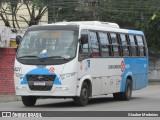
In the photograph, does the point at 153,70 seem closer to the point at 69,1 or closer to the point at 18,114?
the point at 69,1

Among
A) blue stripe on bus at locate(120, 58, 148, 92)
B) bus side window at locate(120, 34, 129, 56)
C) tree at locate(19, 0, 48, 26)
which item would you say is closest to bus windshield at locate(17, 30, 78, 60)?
bus side window at locate(120, 34, 129, 56)

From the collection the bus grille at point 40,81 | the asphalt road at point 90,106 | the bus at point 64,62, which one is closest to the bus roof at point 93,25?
the bus at point 64,62

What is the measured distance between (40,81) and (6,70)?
923 cm

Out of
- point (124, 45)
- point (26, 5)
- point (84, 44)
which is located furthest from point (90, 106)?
point (26, 5)

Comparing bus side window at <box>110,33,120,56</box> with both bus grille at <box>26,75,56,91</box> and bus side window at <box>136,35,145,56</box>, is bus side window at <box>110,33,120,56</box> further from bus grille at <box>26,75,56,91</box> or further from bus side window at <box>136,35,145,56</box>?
bus grille at <box>26,75,56,91</box>

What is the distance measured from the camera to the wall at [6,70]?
27.7 meters

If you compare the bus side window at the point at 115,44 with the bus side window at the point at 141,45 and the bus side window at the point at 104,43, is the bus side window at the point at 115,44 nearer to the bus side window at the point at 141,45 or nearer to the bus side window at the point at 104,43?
the bus side window at the point at 104,43

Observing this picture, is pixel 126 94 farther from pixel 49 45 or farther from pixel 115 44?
pixel 49 45

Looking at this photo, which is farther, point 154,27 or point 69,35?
point 154,27

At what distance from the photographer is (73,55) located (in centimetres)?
1900

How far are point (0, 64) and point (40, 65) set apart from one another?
9.17 meters

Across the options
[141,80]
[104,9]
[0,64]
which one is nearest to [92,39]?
[141,80]

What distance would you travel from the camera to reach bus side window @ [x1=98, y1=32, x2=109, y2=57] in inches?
845

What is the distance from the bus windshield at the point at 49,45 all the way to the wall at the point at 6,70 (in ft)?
25.8
